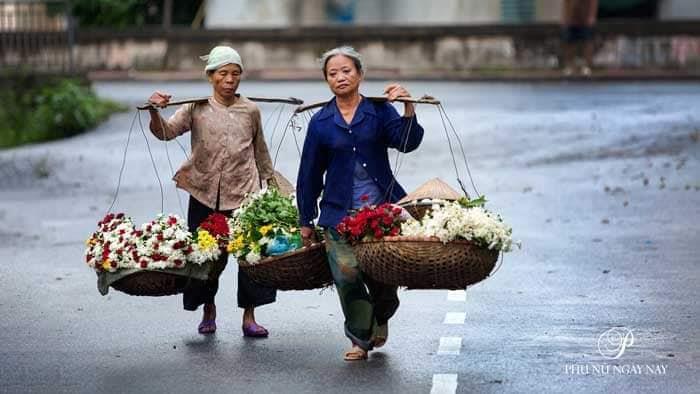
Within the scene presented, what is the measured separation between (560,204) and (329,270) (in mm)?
7643

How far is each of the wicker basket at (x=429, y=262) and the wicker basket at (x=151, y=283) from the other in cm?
134

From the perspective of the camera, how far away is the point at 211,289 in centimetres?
1009

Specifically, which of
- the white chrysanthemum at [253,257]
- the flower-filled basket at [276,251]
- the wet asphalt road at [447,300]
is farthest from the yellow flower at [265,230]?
the wet asphalt road at [447,300]

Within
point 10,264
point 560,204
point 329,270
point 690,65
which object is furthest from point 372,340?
point 690,65

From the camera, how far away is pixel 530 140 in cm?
2172

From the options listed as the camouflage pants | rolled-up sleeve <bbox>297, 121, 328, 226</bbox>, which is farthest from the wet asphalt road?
rolled-up sleeve <bbox>297, 121, 328, 226</bbox>

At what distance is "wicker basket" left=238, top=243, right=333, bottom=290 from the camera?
9.09m

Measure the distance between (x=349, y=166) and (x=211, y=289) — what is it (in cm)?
143

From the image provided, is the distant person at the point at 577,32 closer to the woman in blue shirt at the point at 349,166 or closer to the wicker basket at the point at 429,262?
the woman in blue shirt at the point at 349,166

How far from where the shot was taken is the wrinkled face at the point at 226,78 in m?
9.85

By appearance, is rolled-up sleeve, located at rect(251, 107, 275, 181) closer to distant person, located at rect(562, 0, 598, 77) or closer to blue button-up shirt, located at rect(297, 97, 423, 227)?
blue button-up shirt, located at rect(297, 97, 423, 227)

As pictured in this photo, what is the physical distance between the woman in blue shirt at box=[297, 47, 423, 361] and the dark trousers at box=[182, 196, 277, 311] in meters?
0.86

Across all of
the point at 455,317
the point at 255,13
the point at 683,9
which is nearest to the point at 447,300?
the point at 455,317

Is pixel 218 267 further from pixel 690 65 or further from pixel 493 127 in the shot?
pixel 690 65
